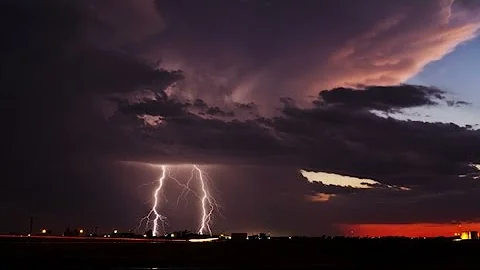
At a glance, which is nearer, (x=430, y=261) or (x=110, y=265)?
(x=110, y=265)

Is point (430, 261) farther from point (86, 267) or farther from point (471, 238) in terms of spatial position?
point (471, 238)

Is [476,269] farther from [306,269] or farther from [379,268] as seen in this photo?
[306,269]

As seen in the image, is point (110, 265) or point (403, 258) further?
point (403, 258)

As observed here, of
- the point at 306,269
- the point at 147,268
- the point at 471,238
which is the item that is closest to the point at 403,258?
the point at 306,269

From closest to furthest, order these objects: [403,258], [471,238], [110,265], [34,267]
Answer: [34,267] < [110,265] < [403,258] < [471,238]

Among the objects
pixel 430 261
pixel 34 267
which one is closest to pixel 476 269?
pixel 430 261

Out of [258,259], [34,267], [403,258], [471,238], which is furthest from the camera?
[471,238]

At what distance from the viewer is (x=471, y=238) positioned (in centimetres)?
19388

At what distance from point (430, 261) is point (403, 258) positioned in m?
5.80

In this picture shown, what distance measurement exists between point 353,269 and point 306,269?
16.7 feet

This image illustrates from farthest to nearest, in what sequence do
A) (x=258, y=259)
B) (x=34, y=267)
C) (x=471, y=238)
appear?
(x=471, y=238) → (x=258, y=259) → (x=34, y=267)

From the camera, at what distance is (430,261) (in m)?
83.2

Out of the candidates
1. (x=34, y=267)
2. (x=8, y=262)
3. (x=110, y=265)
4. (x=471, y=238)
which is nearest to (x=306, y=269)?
(x=110, y=265)

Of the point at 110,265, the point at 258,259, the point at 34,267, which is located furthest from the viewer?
the point at 258,259
